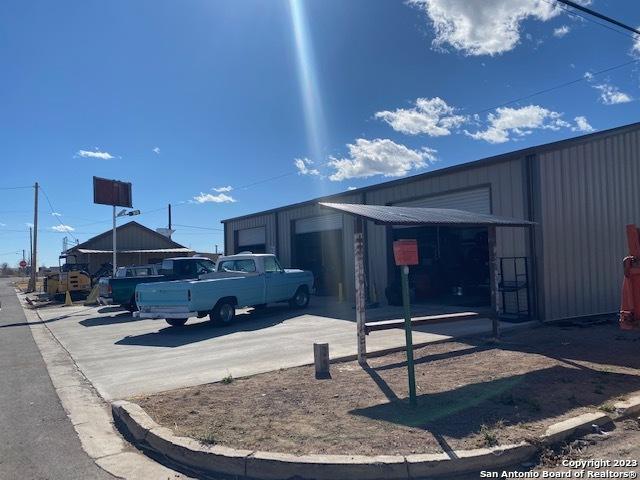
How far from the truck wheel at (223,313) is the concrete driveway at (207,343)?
246 mm

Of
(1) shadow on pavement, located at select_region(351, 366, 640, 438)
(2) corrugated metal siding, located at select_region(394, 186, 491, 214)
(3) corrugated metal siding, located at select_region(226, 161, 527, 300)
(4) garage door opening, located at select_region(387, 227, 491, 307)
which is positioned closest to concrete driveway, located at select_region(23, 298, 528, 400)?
(3) corrugated metal siding, located at select_region(226, 161, 527, 300)

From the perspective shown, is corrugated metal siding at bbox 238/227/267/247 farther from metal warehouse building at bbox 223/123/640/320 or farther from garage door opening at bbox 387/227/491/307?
metal warehouse building at bbox 223/123/640/320

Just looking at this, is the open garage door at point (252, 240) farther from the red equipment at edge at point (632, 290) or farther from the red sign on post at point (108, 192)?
the red equipment at edge at point (632, 290)

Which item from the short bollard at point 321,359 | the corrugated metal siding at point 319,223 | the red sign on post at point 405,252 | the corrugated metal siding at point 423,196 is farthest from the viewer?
the corrugated metal siding at point 319,223

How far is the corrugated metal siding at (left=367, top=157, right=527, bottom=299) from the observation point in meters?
13.4

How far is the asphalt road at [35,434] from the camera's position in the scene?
15.4 ft

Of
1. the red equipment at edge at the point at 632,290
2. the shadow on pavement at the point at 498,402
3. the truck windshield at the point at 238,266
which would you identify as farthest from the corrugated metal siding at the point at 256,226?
the red equipment at edge at the point at 632,290

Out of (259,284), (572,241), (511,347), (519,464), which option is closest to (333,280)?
(259,284)

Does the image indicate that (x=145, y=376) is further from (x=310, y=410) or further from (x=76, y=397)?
(x=310, y=410)

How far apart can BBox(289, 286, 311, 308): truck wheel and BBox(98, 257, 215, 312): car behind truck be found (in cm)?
305

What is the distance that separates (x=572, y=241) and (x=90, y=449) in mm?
12225

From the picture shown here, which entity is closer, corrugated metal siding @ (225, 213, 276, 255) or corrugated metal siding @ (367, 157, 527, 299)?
corrugated metal siding @ (367, 157, 527, 299)

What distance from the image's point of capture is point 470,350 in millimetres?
9484

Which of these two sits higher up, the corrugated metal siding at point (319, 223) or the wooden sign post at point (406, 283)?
the corrugated metal siding at point (319, 223)
